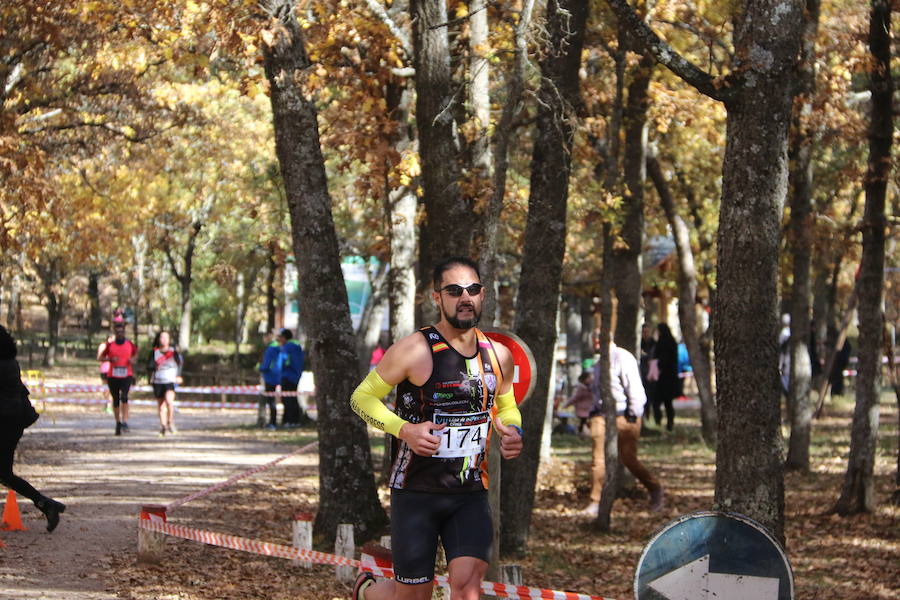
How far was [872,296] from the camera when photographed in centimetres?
1317

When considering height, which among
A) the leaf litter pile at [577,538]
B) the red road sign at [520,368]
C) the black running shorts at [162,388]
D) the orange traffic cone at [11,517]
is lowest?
the leaf litter pile at [577,538]

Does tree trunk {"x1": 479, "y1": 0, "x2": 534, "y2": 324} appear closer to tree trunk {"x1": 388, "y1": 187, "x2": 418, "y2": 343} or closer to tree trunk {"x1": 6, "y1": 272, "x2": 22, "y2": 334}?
tree trunk {"x1": 388, "y1": 187, "x2": 418, "y2": 343}

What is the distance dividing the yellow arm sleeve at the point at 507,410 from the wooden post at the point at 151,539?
4.65 metres

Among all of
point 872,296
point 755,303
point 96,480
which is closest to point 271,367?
point 96,480

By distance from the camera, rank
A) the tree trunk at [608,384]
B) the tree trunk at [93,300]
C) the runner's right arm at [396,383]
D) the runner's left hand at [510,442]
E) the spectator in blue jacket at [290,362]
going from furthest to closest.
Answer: the tree trunk at [93,300] < the spectator in blue jacket at [290,362] < the tree trunk at [608,384] < the runner's left hand at [510,442] < the runner's right arm at [396,383]

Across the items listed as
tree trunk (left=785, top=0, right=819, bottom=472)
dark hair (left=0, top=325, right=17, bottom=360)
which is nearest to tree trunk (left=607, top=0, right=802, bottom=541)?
dark hair (left=0, top=325, right=17, bottom=360)

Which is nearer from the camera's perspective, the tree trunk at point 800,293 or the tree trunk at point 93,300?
the tree trunk at point 800,293

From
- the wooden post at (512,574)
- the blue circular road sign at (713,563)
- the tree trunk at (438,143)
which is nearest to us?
the blue circular road sign at (713,563)

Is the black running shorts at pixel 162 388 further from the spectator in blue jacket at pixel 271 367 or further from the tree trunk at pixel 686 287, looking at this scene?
the tree trunk at pixel 686 287

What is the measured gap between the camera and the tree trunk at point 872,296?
515 inches

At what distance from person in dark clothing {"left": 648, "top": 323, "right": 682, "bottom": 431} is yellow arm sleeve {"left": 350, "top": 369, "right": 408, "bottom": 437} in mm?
19150

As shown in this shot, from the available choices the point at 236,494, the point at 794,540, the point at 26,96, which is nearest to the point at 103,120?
the point at 26,96

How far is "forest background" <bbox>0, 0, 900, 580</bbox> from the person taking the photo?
25.2 feet

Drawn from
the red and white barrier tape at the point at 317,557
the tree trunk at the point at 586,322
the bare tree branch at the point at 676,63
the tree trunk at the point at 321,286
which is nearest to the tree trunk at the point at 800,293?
the tree trunk at the point at 321,286
